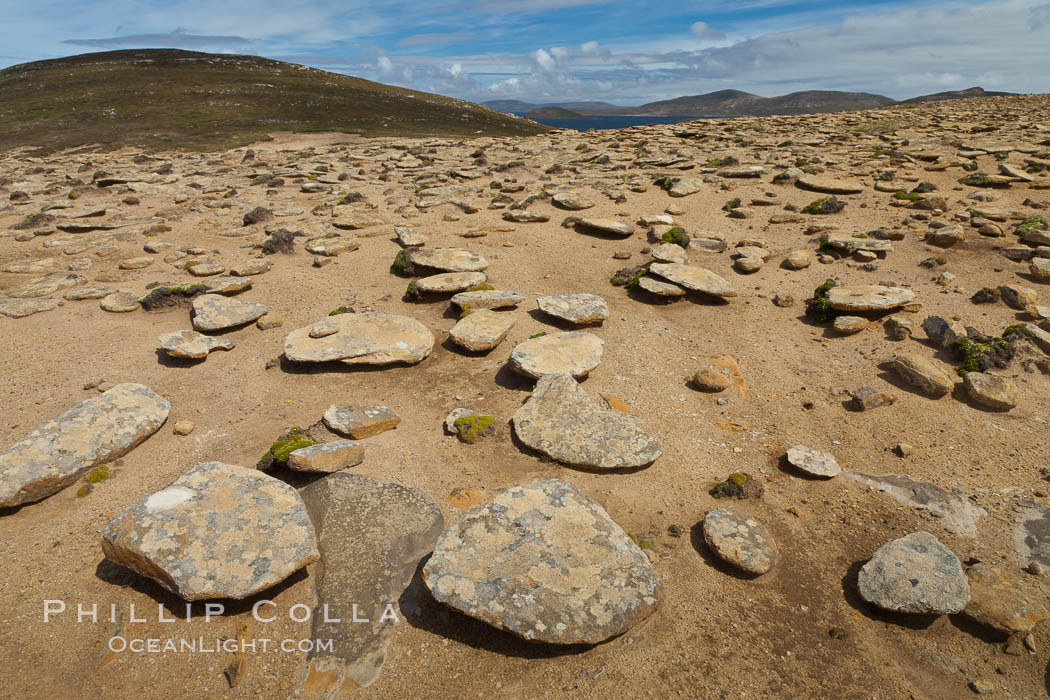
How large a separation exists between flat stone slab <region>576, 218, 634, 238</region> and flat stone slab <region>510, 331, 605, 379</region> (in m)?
5.72

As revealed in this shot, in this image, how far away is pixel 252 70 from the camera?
8156cm

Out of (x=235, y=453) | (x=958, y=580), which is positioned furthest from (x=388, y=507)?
(x=958, y=580)

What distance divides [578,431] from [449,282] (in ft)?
17.4

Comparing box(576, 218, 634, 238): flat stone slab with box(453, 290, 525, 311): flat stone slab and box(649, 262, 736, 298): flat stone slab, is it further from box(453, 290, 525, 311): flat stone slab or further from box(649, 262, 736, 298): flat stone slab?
box(453, 290, 525, 311): flat stone slab

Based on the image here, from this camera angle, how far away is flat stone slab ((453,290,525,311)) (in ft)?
33.1

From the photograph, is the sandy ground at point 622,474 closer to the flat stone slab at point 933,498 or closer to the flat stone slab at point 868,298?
the flat stone slab at point 933,498

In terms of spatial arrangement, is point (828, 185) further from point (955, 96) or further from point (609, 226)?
point (955, 96)

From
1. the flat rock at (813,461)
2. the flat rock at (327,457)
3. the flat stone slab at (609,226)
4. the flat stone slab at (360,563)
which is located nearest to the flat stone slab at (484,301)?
the flat rock at (327,457)

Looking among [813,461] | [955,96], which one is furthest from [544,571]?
[955,96]

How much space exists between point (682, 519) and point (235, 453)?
593cm

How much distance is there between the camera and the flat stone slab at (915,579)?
4.68m

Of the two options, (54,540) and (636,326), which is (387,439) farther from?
(636,326)

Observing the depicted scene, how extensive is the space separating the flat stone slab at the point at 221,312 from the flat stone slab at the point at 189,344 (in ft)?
1.31

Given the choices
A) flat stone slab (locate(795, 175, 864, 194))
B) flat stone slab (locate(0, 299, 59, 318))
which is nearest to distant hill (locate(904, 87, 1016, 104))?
flat stone slab (locate(795, 175, 864, 194))
